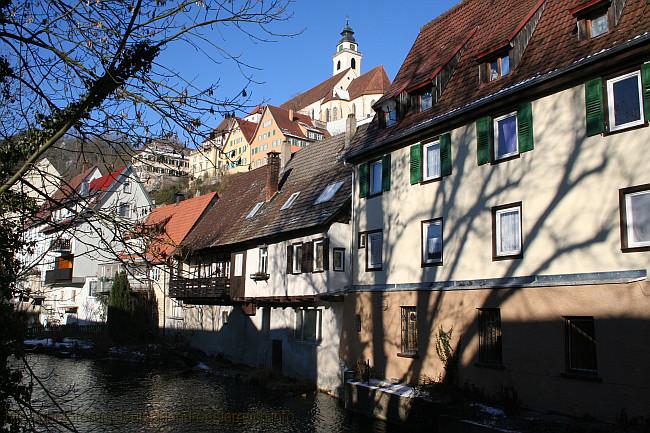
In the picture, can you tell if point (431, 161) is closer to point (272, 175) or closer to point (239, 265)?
point (272, 175)

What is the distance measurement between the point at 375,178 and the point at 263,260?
330 inches

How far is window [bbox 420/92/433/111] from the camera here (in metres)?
19.1

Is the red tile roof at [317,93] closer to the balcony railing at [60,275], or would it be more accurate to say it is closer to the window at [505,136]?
the balcony railing at [60,275]

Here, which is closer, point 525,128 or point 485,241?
point 525,128

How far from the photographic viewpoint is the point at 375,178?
830 inches

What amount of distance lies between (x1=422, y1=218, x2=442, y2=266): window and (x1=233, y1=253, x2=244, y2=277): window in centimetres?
1293

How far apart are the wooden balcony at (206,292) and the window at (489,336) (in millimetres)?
15434

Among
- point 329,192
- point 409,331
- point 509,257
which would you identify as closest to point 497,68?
point 509,257

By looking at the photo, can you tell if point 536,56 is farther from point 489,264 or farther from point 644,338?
point 644,338

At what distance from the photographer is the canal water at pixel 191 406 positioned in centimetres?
1686

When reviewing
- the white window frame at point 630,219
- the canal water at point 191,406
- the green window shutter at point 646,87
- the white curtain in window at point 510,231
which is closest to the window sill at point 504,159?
the white curtain in window at point 510,231

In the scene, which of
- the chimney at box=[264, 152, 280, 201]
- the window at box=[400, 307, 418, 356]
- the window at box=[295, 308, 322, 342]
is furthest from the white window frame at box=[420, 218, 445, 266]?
the chimney at box=[264, 152, 280, 201]

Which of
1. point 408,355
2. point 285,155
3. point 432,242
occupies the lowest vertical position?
point 408,355

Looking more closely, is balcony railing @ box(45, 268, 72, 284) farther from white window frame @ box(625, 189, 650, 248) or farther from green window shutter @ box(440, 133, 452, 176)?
white window frame @ box(625, 189, 650, 248)
